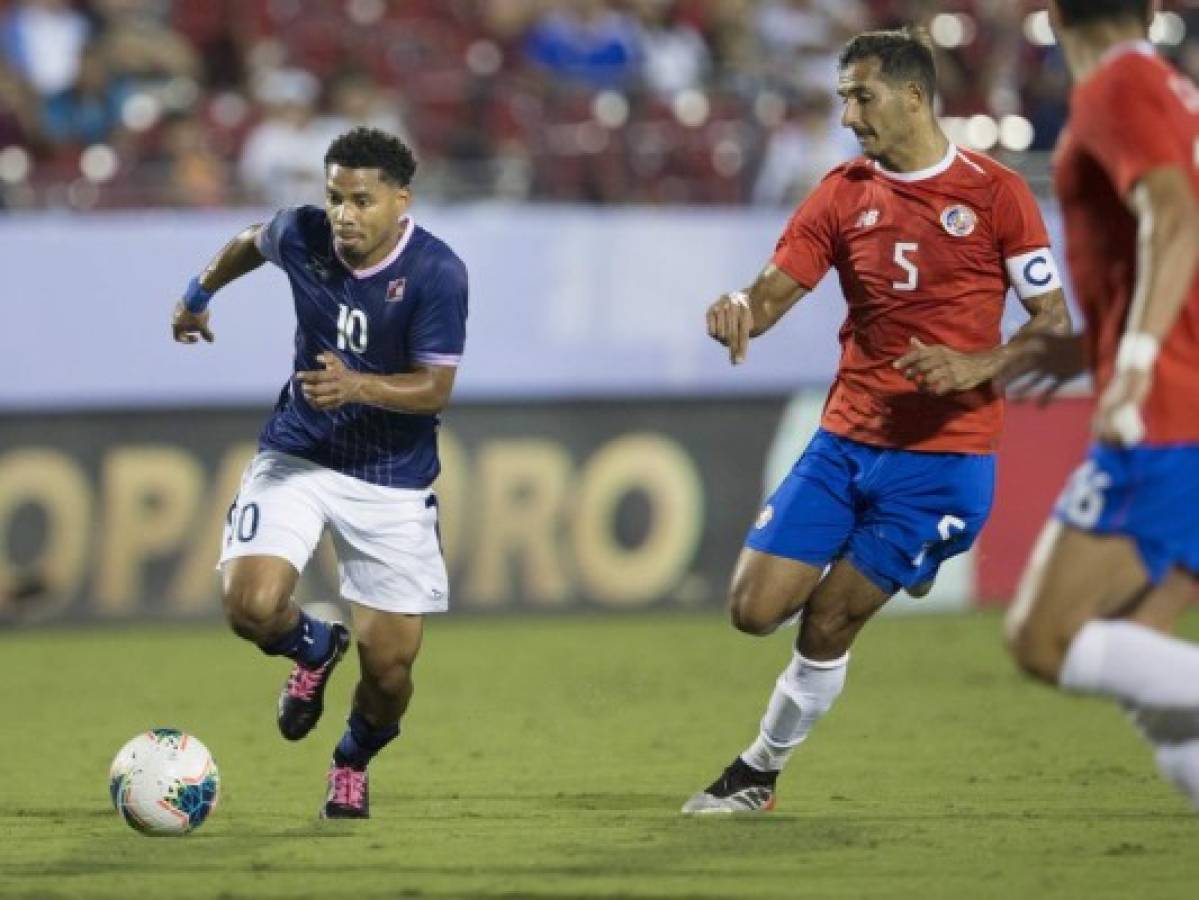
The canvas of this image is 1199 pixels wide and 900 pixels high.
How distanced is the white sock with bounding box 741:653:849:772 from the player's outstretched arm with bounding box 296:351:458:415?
1640 mm

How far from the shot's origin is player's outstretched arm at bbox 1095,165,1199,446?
17.8 ft

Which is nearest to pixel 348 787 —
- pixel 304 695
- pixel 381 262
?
pixel 304 695

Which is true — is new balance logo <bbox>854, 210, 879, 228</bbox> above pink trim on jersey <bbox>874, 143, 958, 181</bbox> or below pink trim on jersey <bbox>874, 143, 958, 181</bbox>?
below

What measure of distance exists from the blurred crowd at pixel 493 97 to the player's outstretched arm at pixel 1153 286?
412 inches

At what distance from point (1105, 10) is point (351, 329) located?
3397 mm

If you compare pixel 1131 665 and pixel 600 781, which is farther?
pixel 600 781

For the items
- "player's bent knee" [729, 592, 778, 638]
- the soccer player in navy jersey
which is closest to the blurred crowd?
the soccer player in navy jersey

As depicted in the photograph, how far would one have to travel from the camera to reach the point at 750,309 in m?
8.00

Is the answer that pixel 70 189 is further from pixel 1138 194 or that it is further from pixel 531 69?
pixel 1138 194

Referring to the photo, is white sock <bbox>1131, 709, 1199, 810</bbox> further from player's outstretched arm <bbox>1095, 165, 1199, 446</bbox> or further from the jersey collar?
the jersey collar

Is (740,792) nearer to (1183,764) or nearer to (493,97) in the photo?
(1183,764)

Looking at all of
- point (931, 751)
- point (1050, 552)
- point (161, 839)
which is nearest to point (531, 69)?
point (931, 751)

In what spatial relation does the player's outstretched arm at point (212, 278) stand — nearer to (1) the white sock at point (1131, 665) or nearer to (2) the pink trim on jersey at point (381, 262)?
(2) the pink trim on jersey at point (381, 262)

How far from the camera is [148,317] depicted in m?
16.1
